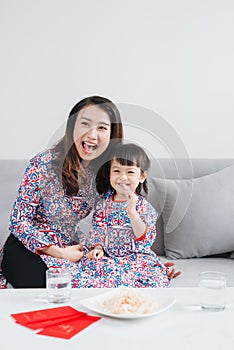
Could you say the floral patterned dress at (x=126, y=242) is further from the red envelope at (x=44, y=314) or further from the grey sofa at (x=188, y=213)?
the red envelope at (x=44, y=314)

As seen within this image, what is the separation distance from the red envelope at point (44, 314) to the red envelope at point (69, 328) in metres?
0.03

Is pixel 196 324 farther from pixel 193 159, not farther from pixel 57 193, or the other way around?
pixel 193 159

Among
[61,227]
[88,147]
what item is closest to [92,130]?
[88,147]

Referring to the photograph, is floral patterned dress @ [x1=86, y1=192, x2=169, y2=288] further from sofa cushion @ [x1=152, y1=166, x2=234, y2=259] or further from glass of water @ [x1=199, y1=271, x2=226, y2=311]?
glass of water @ [x1=199, y1=271, x2=226, y2=311]

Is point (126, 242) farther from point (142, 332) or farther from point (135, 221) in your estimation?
point (142, 332)

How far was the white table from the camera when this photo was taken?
108cm

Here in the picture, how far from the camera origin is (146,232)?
2053 mm

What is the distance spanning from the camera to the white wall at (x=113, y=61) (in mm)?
2754

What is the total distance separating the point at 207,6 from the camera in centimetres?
280

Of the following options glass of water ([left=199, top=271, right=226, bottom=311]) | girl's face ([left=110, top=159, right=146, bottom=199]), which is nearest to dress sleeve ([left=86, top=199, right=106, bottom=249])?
girl's face ([left=110, top=159, right=146, bottom=199])

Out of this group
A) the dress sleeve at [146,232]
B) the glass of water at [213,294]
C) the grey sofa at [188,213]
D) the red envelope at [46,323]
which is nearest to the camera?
the red envelope at [46,323]

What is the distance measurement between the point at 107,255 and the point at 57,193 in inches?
12.6

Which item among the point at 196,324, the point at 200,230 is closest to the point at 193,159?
the point at 200,230

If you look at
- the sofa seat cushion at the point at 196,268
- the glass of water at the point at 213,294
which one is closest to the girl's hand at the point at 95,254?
the sofa seat cushion at the point at 196,268
